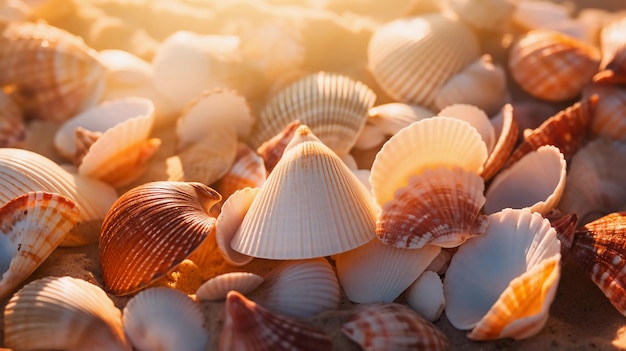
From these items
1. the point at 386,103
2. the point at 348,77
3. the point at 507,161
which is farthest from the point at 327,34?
the point at 507,161

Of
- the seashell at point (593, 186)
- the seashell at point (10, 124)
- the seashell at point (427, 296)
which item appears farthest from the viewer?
the seashell at point (10, 124)

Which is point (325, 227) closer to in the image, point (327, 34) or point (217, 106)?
point (217, 106)

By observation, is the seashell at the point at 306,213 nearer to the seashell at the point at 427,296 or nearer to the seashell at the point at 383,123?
the seashell at the point at 427,296

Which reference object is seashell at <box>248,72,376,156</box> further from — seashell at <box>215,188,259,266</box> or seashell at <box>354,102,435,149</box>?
seashell at <box>215,188,259,266</box>

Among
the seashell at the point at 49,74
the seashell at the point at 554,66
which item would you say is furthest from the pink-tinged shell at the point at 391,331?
the seashell at the point at 49,74

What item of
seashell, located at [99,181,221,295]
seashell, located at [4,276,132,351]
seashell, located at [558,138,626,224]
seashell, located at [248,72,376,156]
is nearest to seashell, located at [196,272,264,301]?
seashell, located at [99,181,221,295]

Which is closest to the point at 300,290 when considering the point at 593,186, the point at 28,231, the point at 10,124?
the point at 28,231
